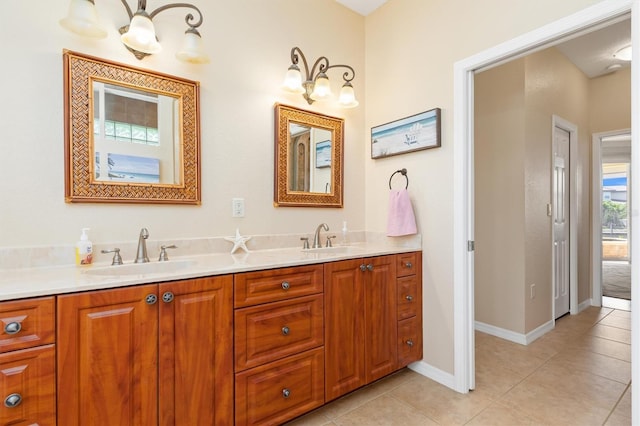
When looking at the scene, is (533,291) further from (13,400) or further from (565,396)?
(13,400)

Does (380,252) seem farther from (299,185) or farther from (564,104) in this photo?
(564,104)

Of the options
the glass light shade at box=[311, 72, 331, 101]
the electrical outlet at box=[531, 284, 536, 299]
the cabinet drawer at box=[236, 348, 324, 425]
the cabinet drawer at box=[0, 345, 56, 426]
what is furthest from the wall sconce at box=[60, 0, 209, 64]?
the electrical outlet at box=[531, 284, 536, 299]

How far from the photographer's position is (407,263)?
2.13 metres

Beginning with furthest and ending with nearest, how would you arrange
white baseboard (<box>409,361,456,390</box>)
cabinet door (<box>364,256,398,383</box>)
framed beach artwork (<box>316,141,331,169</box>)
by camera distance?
framed beach artwork (<box>316,141,331,169</box>) < white baseboard (<box>409,361,456,390</box>) < cabinet door (<box>364,256,398,383</box>)

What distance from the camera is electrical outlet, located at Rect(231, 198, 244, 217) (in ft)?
6.52

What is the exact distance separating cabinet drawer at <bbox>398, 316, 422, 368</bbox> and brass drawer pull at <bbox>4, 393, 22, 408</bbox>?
6.03 feet

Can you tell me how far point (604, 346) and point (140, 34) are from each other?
395 cm

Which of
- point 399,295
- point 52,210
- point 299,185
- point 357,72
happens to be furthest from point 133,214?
point 357,72

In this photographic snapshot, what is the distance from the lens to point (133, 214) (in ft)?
5.46

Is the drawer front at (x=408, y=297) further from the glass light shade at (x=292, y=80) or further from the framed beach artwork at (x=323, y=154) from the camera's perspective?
the glass light shade at (x=292, y=80)

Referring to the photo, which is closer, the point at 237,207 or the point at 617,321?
the point at 237,207

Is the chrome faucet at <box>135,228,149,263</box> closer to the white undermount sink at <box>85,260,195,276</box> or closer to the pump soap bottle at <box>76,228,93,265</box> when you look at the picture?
the white undermount sink at <box>85,260,195,276</box>

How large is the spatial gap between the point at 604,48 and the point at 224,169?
387 centimetres

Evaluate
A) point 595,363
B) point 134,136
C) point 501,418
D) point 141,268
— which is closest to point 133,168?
point 134,136
